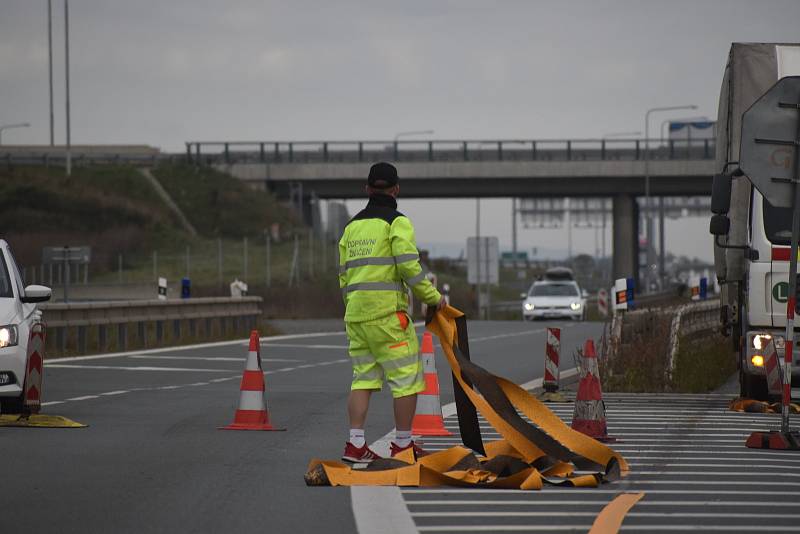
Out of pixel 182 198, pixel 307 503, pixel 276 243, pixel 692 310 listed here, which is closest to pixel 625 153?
pixel 276 243

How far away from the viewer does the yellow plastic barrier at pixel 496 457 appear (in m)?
9.72

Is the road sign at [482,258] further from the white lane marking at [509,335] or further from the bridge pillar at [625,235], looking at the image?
the white lane marking at [509,335]

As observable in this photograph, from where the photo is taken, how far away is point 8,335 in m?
13.9

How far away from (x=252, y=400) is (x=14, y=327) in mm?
2307

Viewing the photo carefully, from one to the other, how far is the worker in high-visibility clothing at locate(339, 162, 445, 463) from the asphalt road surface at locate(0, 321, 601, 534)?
2.37ft

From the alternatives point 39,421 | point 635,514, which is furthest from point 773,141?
point 39,421

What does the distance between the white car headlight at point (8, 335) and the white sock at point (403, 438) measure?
Result: 4606 mm

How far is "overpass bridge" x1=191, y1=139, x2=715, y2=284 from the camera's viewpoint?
7244cm

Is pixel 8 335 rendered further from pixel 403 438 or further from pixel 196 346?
pixel 196 346

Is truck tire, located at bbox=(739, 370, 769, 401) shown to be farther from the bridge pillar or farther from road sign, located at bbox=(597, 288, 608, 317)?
the bridge pillar

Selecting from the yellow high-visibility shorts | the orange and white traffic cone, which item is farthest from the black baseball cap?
the orange and white traffic cone

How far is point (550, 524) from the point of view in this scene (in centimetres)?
820

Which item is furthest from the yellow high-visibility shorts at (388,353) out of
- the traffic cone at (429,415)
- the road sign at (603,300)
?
the road sign at (603,300)

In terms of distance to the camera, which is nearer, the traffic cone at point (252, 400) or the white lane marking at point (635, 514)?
the white lane marking at point (635, 514)
